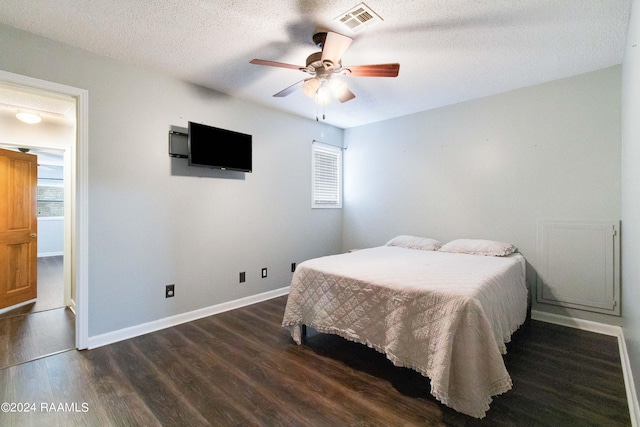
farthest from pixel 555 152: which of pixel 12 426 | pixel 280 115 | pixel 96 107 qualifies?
pixel 12 426

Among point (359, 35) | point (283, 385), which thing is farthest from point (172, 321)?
point (359, 35)

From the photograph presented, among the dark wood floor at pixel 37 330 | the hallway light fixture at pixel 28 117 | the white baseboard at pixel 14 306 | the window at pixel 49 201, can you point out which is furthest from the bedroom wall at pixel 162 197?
the window at pixel 49 201

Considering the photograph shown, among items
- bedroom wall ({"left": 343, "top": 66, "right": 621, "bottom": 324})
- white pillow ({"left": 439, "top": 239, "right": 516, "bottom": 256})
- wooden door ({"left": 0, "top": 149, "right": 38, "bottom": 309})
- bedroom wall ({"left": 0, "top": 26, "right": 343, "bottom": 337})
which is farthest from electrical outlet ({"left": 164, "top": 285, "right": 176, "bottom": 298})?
white pillow ({"left": 439, "top": 239, "right": 516, "bottom": 256})

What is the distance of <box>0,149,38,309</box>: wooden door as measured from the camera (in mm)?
3412

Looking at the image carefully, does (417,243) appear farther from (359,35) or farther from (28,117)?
(28,117)

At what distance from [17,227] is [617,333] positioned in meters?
6.71

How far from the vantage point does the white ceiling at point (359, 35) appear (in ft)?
6.22

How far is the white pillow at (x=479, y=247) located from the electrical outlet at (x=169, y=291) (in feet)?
10.1

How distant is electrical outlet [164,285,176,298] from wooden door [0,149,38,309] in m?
2.19

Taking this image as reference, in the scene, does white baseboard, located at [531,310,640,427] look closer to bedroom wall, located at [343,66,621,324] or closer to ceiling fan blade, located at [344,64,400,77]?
bedroom wall, located at [343,66,621,324]

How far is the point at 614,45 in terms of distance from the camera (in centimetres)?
233

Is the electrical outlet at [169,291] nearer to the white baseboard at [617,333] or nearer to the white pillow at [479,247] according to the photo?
the white pillow at [479,247]

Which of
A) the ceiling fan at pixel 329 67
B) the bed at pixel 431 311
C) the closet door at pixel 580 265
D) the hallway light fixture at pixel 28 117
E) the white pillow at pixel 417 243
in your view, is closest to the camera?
the bed at pixel 431 311

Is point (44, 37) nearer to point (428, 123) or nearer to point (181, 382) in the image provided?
point (181, 382)
